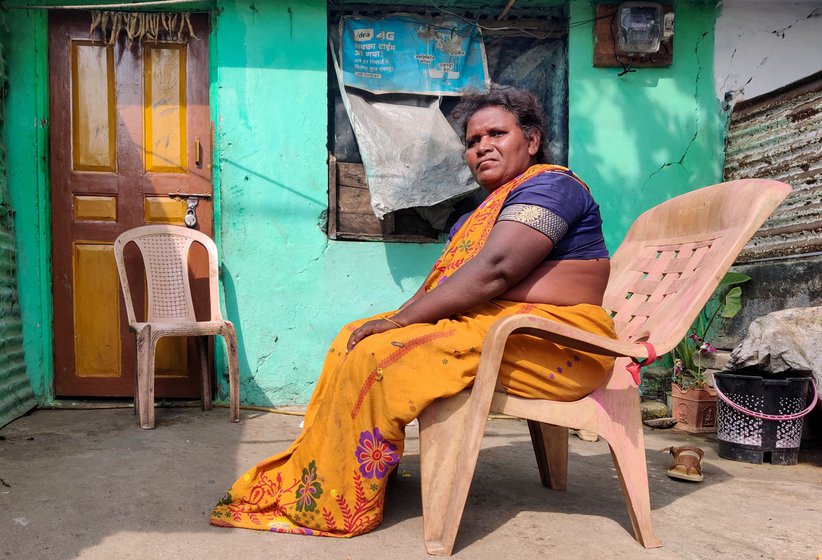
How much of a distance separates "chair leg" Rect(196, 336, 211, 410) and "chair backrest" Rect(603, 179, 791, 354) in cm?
267

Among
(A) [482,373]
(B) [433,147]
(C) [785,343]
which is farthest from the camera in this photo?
(B) [433,147]

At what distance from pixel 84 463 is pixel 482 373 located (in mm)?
2025

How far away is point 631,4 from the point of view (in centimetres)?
429

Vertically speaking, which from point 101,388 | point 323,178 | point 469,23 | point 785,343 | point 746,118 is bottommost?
point 101,388

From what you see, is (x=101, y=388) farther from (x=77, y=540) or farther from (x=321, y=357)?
(x=77, y=540)

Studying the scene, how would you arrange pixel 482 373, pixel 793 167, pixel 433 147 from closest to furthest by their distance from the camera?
1. pixel 482 373
2. pixel 793 167
3. pixel 433 147

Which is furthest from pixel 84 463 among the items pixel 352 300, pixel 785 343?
pixel 785 343

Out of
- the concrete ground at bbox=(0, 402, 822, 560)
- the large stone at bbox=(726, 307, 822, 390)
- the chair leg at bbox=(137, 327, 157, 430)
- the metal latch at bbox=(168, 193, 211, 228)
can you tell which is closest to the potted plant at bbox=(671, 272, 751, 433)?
the concrete ground at bbox=(0, 402, 822, 560)

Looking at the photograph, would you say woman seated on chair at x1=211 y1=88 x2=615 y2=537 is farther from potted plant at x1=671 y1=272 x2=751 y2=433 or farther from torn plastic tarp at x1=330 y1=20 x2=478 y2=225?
potted plant at x1=671 y1=272 x2=751 y2=433

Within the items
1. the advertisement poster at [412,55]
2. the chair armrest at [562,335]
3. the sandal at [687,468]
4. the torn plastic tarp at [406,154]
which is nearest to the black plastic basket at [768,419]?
the sandal at [687,468]

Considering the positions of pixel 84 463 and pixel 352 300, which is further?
pixel 352 300

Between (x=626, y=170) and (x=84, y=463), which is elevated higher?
(x=626, y=170)

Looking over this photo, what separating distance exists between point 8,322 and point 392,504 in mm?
2983

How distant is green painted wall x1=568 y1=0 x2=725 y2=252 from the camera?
4.47 m
